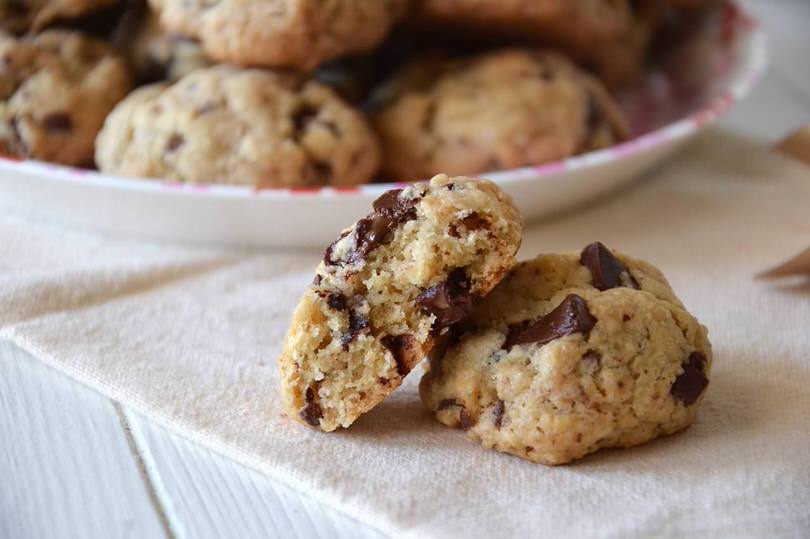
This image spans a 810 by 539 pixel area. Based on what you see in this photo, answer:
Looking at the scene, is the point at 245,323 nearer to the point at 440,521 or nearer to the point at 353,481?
the point at 353,481

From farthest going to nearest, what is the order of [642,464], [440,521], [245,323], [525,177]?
[525,177]
[245,323]
[642,464]
[440,521]

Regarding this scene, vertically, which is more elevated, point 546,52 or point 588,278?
point 588,278

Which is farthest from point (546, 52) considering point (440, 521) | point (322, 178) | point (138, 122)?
point (440, 521)

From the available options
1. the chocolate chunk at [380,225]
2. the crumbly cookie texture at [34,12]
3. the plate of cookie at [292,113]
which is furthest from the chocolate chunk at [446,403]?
the crumbly cookie texture at [34,12]

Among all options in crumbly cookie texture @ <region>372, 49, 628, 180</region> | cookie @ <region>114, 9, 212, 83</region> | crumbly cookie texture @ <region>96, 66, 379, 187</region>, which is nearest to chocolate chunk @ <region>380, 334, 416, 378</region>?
crumbly cookie texture @ <region>96, 66, 379, 187</region>

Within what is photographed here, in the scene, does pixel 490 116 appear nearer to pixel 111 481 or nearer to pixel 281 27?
pixel 281 27

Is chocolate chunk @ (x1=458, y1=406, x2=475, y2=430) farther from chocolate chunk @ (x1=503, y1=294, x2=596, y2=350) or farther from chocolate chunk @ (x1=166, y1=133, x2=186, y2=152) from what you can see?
chocolate chunk @ (x1=166, y1=133, x2=186, y2=152)

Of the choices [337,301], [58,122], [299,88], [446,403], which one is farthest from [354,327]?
[58,122]
